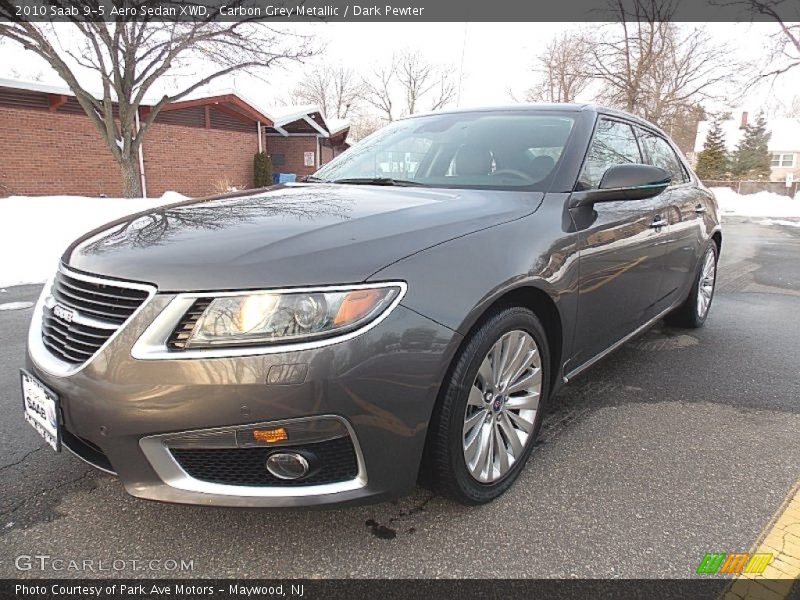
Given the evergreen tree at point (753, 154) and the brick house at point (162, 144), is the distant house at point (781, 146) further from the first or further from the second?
the brick house at point (162, 144)

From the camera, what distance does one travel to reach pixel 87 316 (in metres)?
1.80

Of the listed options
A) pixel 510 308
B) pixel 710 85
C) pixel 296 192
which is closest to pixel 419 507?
pixel 510 308

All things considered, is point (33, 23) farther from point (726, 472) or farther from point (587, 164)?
point (726, 472)

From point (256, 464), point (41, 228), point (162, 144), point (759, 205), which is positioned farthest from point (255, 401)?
point (759, 205)

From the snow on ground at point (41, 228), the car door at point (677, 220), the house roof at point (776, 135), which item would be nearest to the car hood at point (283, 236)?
the car door at point (677, 220)

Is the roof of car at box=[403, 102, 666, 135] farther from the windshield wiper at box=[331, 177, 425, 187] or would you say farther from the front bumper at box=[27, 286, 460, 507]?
the front bumper at box=[27, 286, 460, 507]

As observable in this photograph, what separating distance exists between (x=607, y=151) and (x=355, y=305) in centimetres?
205

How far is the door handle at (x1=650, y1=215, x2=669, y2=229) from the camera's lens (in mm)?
3246

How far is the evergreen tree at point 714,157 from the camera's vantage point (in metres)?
39.2

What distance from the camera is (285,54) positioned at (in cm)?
1445

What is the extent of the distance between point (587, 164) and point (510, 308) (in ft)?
3.46

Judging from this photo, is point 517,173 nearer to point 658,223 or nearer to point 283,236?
point 658,223

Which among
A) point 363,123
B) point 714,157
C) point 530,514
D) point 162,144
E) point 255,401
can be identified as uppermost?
point 363,123

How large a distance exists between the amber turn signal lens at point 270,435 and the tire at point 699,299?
3.71 metres
